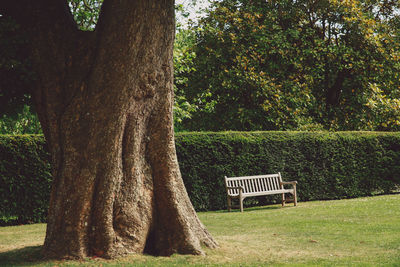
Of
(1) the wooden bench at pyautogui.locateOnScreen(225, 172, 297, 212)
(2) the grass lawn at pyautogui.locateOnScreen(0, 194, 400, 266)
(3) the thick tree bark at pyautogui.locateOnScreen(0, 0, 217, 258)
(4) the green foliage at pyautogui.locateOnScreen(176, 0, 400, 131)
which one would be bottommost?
(2) the grass lawn at pyautogui.locateOnScreen(0, 194, 400, 266)

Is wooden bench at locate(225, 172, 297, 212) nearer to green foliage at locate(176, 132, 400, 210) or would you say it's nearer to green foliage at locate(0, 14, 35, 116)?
green foliage at locate(176, 132, 400, 210)

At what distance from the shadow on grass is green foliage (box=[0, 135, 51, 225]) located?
15.1 feet

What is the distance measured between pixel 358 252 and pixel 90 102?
482 centimetres

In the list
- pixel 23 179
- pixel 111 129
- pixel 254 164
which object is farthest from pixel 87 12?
pixel 111 129

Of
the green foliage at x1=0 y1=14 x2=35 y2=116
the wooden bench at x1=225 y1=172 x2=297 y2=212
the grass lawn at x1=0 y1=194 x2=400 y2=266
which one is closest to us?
the grass lawn at x1=0 y1=194 x2=400 y2=266

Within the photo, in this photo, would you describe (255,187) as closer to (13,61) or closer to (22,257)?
(22,257)

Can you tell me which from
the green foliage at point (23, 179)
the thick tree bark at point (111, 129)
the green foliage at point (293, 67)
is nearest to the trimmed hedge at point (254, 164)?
the green foliage at point (23, 179)

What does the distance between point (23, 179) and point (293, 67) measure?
14081 mm

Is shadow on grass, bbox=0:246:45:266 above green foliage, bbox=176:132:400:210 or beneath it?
beneath

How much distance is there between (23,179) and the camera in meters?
12.2

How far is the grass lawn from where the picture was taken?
664 centimetres

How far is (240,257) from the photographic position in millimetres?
7066

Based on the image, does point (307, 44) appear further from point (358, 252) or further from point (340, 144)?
point (358, 252)

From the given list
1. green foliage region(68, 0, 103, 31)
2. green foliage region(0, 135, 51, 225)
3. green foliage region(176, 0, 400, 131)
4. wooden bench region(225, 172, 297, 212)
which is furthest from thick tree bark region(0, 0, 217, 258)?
green foliage region(176, 0, 400, 131)
